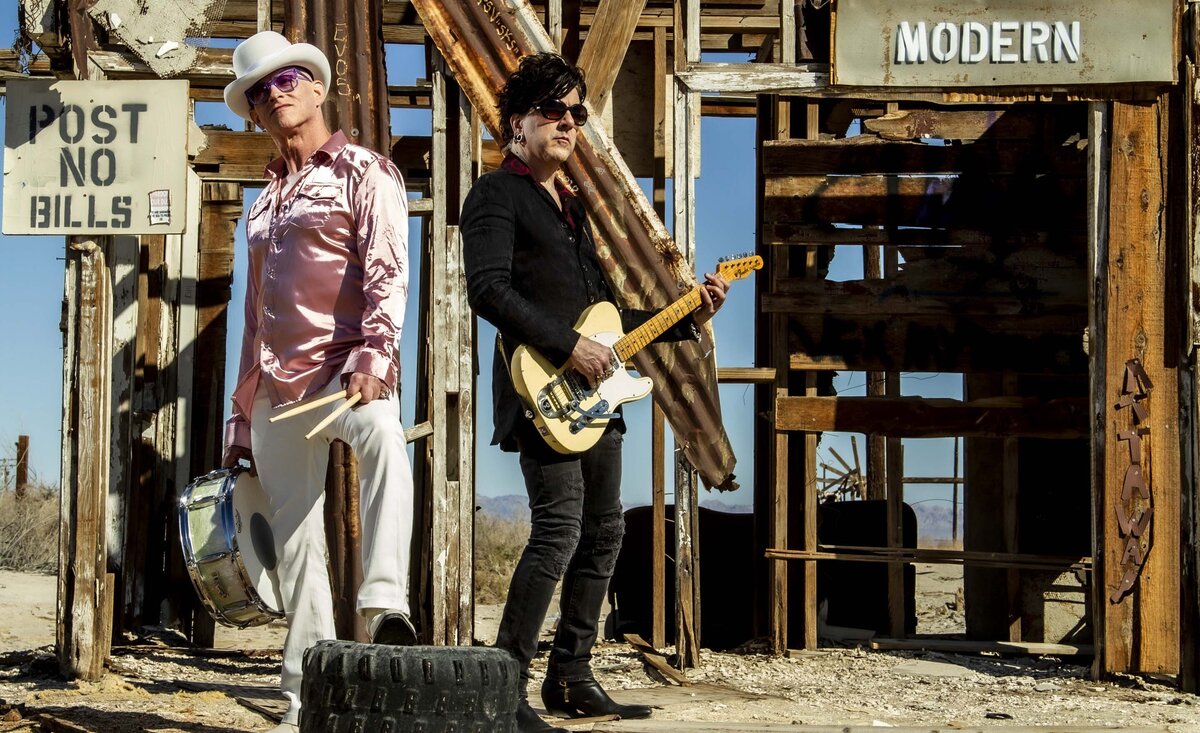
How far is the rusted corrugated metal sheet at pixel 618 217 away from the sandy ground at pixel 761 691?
1.16 m

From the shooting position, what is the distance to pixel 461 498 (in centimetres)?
759

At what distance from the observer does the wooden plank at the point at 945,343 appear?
8680 millimetres

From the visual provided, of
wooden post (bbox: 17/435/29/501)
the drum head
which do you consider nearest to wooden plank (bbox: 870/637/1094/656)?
the drum head

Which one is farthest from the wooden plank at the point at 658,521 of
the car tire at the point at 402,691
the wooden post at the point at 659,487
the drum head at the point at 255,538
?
the car tire at the point at 402,691

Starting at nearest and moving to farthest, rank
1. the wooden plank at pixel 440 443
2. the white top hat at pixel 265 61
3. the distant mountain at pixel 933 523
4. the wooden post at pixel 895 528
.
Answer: the white top hat at pixel 265 61
the wooden plank at pixel 440 443
the wooden post at pixel 895 528
the distant mountain at pixel 933 523

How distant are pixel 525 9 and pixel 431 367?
1.97 m

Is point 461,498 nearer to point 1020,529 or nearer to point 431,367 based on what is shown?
point 431,367

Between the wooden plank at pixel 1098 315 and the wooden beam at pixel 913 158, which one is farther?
the wooden beam at pixel 913 158

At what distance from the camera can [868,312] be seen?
8.64m

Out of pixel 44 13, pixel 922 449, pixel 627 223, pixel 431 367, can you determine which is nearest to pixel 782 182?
pixel 627 223

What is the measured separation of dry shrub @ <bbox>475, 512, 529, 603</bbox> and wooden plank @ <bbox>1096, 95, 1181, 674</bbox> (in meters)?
8.39

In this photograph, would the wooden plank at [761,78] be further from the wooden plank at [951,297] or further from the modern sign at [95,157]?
the modern sign at [95,157]

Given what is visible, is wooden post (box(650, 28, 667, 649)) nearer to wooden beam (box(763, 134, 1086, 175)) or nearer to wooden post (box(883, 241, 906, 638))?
wooden beam (box(763, 134, 1086, 175))

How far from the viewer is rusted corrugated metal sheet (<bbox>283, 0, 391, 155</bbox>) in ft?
24.2
